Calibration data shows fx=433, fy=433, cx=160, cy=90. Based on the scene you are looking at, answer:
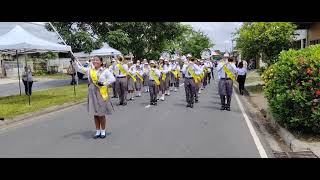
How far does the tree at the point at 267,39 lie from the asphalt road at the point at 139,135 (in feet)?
23.3

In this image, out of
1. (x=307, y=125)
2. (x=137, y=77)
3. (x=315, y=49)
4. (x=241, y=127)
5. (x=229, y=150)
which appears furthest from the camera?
(x=137, y=77)

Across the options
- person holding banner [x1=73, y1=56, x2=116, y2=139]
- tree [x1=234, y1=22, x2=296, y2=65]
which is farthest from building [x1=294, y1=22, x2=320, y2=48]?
person holding banner [x1=73, y1=56, x2=116, y2=139]

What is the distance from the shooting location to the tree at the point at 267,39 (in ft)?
66.4

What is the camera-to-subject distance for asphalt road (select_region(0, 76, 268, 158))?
26.6 ft

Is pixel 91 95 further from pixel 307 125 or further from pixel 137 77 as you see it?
pixel 137 77

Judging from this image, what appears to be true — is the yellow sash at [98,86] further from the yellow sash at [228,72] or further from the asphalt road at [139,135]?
the yellow sash at [228,72]

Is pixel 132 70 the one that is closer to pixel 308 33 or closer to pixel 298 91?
pixel 298 91

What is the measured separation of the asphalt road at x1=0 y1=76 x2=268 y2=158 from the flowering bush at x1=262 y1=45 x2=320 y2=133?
3.30ft

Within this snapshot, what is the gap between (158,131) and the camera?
10.3 meters

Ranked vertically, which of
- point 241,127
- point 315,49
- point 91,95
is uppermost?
point 315,49

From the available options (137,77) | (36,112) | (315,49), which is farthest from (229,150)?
(137,77)

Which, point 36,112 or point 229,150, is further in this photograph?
point 36,112

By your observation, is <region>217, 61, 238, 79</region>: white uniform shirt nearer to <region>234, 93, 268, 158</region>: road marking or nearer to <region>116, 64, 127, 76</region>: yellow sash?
<region>234, 93, 268, 158</region>: road marking
